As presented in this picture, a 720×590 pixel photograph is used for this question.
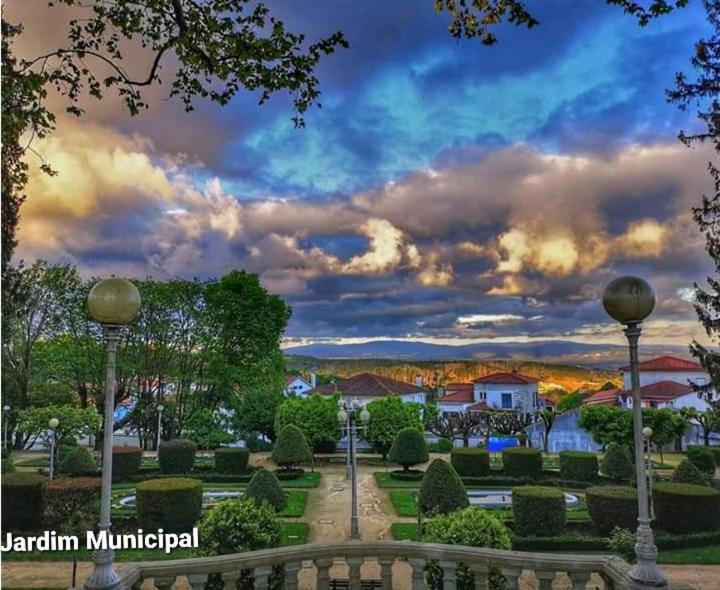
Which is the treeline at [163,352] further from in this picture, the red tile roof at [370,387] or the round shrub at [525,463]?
the round shrub at [525,463]

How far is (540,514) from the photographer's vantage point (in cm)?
1303

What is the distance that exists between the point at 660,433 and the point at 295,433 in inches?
698

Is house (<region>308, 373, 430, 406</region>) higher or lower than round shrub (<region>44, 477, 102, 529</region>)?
higher

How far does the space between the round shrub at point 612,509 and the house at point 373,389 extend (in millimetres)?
26738

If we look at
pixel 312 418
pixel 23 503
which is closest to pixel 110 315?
pixel 23 503

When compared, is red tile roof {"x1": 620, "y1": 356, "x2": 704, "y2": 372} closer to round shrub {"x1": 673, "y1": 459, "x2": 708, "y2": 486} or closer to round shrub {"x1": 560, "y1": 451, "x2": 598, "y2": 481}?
round shrub {"x1": 560, "y1": 451, "x2": 598, "y2": 481}

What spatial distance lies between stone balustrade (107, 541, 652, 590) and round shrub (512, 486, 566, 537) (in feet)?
32.1

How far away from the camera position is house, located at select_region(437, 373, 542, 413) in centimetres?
4316

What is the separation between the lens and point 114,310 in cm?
402

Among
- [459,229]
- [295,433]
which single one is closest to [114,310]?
[459,229]

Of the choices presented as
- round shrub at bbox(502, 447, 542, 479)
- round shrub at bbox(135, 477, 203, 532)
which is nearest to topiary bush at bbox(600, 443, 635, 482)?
round shrub at bbox(502, 447, 542, 479)

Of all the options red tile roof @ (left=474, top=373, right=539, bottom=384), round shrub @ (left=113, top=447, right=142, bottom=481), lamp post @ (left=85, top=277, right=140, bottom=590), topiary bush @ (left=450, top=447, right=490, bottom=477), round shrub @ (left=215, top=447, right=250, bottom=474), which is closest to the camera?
lamp post @ (left=85, top=277, right=140, bottom=590)

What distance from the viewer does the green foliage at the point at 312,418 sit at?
2672 centimetres

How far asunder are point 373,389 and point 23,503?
30636 millimetres
